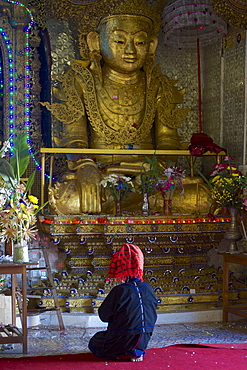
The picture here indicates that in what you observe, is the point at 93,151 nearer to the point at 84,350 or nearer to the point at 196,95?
the point at 196,95

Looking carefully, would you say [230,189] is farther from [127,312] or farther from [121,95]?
[121,95]

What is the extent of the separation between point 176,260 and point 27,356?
239 centimetres

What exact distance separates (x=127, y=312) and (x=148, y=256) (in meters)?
2.17

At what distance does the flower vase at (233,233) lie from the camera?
6449mm

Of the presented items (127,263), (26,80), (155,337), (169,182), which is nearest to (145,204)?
(169,182)

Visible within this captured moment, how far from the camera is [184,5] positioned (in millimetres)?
7605

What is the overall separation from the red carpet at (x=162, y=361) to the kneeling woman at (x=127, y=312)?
4.1 inches

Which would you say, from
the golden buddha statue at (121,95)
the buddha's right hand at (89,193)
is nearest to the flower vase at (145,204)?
the buddha's right hand at (89,193)

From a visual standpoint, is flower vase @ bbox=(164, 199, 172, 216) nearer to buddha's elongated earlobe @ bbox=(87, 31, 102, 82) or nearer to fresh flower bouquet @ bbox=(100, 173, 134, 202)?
fresh flower bouquet @ bbox=(100, 173, 134, 202)

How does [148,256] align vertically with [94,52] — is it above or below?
below

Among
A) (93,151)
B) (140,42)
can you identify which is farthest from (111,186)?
(140,42)

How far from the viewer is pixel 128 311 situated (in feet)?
15.5

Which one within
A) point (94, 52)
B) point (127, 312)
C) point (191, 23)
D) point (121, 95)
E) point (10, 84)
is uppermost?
point (191, 23)

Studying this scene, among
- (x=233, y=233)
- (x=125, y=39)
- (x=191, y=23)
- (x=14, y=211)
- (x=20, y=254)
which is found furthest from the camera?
(x=125, y=39)
